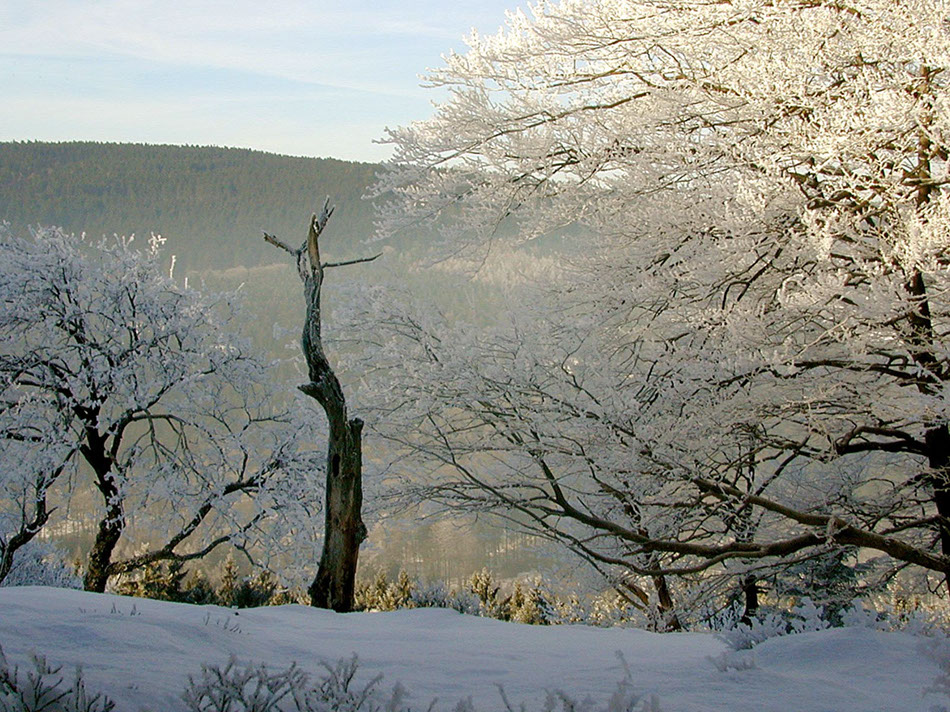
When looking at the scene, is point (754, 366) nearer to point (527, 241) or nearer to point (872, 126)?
point (872, 126)

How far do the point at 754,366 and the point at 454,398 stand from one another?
8.75 ft

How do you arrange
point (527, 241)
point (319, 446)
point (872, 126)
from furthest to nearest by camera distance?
1. point (319, 446)
2. point (527, 241)
3. point (872, 126)

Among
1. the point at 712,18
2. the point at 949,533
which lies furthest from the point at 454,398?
the point at 949,533

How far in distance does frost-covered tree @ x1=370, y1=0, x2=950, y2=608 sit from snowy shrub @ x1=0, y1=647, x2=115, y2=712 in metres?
3.43

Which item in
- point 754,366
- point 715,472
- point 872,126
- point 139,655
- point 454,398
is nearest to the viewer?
point 139,655

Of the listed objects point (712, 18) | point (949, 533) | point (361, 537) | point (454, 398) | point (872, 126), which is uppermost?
point (712, 18)

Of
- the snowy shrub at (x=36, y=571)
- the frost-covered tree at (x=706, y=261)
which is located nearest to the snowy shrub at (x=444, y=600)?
the frost-covered tree at (x=706, y=261)

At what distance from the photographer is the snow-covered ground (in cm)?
295

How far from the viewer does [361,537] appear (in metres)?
7.50

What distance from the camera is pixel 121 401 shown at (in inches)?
522

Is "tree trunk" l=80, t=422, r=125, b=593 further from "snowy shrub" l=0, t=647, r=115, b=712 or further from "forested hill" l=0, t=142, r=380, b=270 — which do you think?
"forested hill" l=0, t=142, r=380, b=270

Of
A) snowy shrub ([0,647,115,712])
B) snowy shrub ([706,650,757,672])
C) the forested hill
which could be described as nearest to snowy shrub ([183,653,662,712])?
snowy shrub ([0,647,115,712])

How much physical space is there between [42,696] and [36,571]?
1219 centimetres

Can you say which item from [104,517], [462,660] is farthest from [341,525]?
[104,517]
